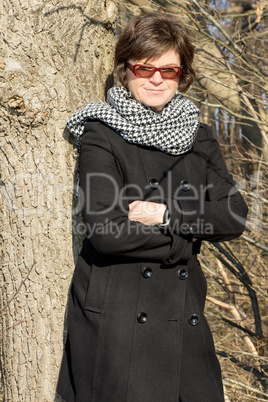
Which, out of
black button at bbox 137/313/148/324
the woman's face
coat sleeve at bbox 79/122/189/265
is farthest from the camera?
the woman's face

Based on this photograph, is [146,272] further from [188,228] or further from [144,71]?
[144,71]

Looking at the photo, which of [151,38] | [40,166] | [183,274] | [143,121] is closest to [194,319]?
[183,274]

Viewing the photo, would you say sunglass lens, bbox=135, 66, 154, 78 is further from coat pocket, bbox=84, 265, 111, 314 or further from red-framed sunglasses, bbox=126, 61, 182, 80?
coat pocket, bbox=84, 265, 111, 314

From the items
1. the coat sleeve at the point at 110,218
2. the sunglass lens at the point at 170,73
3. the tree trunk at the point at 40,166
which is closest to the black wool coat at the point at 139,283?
the coat sleeve at the point at 110,218

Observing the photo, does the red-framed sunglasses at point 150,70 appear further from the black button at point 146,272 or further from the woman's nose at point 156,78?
the black button at point 146,272

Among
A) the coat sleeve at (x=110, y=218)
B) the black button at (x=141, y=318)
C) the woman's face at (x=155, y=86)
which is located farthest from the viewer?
the woman's face at (x=155, y=86)

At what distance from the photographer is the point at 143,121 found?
2.09m

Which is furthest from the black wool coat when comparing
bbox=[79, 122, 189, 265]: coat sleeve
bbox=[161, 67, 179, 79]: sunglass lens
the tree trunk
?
bbox=[161, 67, 179, 79]: sunglass lens

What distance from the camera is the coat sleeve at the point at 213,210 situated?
2.04m

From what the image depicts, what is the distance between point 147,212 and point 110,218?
0.18 metres

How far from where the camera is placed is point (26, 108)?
2.24 m

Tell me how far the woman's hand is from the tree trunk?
18.3 inches

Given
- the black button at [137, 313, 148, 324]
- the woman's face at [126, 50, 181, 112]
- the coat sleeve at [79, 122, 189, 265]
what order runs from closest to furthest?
1. the coat sleeve at [79, 122, 189, 265]
2. the black button at [137, 313, 148, 324]
3. the woman's face at [126, 50, 181, 112]

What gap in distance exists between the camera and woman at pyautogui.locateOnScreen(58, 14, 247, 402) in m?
2.02
